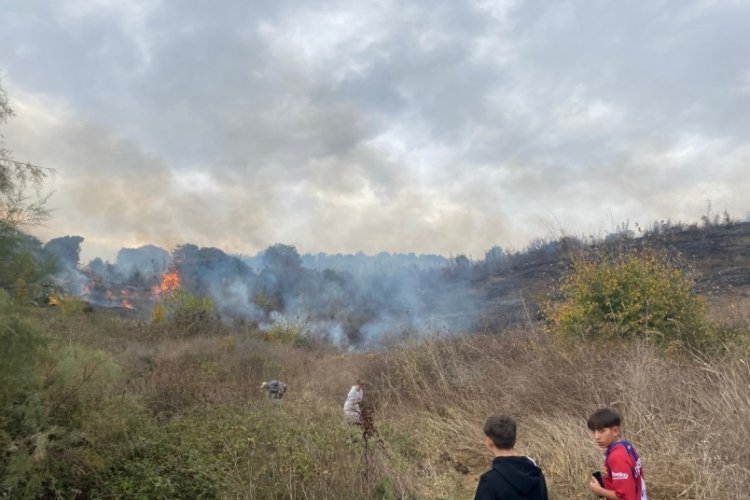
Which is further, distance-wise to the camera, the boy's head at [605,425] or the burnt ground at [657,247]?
the burnt ground at [657,247]

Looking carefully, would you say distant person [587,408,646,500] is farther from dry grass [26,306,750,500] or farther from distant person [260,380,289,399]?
distant person [260,380,289,399]

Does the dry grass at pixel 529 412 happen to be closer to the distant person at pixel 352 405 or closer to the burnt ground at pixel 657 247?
the distant person at pixel 352 405

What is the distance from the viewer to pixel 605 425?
10.9 ft

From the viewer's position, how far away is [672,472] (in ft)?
14.4

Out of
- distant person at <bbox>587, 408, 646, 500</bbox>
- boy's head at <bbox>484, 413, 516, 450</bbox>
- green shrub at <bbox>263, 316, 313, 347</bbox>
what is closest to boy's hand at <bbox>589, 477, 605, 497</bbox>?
distant person at <bbox>587, 408, 646, 500</bbox>

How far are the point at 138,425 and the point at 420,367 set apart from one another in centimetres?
590

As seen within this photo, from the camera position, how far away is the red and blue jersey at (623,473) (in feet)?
10.3

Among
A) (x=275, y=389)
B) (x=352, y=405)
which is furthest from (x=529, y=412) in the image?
(x=275, y=389)

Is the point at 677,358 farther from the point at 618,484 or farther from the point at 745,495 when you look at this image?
the point at 618,484

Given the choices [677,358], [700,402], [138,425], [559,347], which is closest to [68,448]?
[138,425]

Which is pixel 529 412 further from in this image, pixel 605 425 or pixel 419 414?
pixel 605 425

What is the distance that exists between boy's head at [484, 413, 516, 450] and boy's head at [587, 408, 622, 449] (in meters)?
0.81

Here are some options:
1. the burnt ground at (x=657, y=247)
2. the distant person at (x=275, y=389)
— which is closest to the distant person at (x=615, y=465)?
the distant person at (x=275, y=389)

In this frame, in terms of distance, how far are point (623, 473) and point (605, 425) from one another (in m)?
0.31
